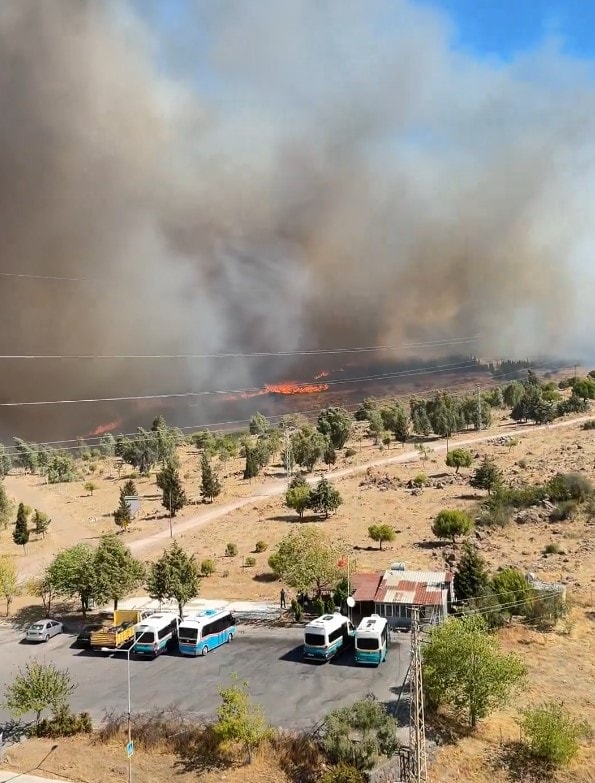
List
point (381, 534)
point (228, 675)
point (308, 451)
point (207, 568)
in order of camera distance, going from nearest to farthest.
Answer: point (228, 675) → point (207, 568) → point (381, 534) → point (308, 451)

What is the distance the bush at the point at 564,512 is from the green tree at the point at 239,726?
76.3ft

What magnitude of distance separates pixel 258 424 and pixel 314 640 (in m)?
67.2

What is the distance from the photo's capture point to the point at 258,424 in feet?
271

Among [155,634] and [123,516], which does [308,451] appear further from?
[155,634]

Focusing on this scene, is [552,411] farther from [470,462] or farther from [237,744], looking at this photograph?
[237,744]

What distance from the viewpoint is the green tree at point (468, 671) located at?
1223cm

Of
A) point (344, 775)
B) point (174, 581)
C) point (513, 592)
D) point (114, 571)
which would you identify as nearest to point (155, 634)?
point (174, 581)

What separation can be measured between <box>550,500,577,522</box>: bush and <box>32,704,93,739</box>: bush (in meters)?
25.0

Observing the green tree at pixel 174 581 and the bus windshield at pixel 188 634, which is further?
the green tree at pixel 174 581

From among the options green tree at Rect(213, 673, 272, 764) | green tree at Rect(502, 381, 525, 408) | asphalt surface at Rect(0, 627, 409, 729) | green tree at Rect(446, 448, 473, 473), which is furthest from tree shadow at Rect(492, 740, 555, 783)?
green tree at Rect(502, 381, 525, 408)

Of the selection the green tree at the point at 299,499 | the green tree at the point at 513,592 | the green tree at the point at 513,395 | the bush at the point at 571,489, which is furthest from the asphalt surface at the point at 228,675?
the green tree at the point at 513,395

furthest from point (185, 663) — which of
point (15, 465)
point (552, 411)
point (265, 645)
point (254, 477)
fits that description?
point (15, 465)

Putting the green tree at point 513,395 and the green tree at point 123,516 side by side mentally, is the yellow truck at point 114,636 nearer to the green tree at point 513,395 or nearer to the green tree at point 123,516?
the green tree at point 123,516

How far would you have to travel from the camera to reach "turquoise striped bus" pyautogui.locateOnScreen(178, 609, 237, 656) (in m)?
16.7
